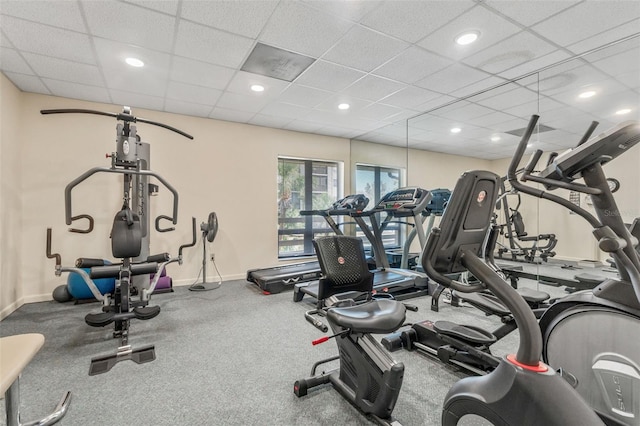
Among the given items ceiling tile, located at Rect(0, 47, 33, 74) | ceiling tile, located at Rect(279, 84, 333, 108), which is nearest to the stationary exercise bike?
ceiling tile, located at Rect(279, 84, 333, 108)

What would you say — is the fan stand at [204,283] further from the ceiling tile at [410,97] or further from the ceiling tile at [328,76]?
the ceiling tile at [410,97]

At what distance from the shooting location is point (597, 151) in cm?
132

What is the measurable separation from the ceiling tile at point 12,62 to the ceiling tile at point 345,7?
2.98 meters

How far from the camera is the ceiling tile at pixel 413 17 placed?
2.20 meters

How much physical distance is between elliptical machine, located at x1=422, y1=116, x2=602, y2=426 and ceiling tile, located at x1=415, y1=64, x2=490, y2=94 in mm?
2276

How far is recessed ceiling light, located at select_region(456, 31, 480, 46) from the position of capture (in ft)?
8.37

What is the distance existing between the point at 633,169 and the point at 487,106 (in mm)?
1883

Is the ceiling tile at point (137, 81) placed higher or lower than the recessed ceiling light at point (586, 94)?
higher

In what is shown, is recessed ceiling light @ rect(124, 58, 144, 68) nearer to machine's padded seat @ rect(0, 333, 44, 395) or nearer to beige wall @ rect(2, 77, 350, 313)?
beige wall @ rect(2, 77, 350, 313)

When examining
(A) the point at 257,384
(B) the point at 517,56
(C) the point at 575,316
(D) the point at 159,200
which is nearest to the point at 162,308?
(D) the point at 159,200

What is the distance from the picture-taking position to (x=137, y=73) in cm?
327

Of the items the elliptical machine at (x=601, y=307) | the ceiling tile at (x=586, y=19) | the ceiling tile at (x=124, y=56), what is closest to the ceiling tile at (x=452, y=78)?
the ceiling tile at (x=586, y=19)

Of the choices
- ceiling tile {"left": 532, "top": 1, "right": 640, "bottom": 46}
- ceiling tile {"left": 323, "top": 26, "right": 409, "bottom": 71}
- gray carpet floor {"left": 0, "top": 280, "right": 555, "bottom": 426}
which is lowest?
gray carpet floor {"left": 0, "top": 280, "right": 555, "bottom": 426}

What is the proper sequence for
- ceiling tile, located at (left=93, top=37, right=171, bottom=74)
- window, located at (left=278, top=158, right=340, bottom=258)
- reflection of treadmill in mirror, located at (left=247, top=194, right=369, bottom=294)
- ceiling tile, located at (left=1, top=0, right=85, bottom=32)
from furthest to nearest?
1. window, located at (left=278, top=158, right=340, bottom=258)
2. reflection of treadmill in mirror, located at (left=247, top=194, right=369, bottom=294)
3. ceiling tile, located at (left=93, top=37, right=171, bottom=74)
4. ceiling tile, located at (left=1, top=0, right=85, bottom=32)
